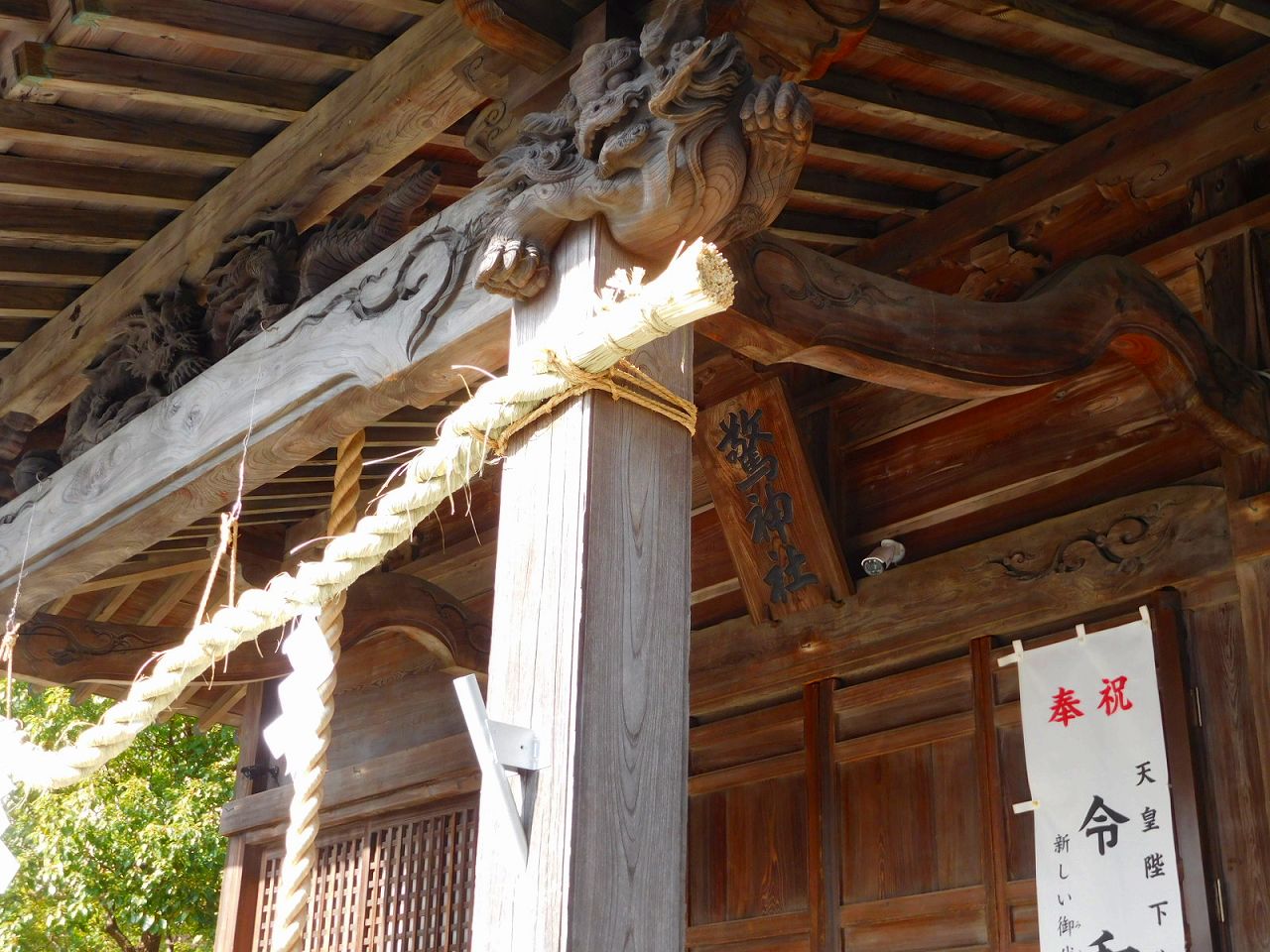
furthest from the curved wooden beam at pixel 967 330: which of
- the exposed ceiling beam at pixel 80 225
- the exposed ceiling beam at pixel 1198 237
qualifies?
the exposed ceiling beam at pixel 80 225

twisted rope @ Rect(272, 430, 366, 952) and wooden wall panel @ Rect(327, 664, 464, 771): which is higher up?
wooden wall panel @ Rect(327, 664, 464, 771)

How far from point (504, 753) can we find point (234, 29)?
7.27 ft

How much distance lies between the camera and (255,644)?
5.66 m

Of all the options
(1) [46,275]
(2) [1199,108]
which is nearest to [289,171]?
(1) [46,275]

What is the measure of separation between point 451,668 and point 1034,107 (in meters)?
3.01

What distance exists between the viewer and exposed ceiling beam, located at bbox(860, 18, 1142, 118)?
3.87 metres

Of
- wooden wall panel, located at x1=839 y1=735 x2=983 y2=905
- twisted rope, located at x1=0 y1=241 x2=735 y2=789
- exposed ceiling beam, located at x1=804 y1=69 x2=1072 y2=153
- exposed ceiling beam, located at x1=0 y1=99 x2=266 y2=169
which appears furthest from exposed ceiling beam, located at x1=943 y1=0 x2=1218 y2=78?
wooden wall panel, located at x1=839 y1=735 x2=983 y2=905

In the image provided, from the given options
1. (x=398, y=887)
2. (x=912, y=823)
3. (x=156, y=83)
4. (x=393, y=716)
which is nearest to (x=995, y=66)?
(x=156, y=83)

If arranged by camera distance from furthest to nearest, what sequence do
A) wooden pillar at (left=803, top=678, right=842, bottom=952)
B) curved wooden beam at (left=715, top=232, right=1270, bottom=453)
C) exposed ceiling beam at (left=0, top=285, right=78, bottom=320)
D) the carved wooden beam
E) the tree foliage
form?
1. the tree foliage
2. wooden pillar at (left=803, top=678, right=842, bottom=952)
3. exposed ceiling beam at (left=0, top=285, right=78, bottom=320)
4. the carved wooden beam
5. curved wooden beam at (left=715, top=232, right=1270, bottom=453)

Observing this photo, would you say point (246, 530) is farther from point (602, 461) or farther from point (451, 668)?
point (602, 461)

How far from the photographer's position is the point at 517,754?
2262 millimetres

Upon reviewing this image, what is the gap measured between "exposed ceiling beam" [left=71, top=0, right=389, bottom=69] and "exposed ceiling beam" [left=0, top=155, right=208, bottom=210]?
0.64 m

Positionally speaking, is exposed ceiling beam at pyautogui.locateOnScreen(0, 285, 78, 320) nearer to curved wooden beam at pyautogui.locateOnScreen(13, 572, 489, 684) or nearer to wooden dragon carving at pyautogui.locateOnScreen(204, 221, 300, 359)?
wooden dragon carving at pyautogui.locateOnScreen(204, 221, 300, 359)

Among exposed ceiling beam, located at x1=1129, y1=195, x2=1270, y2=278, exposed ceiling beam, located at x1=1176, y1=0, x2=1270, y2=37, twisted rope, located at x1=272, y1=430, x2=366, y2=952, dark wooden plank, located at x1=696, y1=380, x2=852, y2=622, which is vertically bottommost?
twisted rope, located at x1=272, y1=430, x2=366, y2=952
